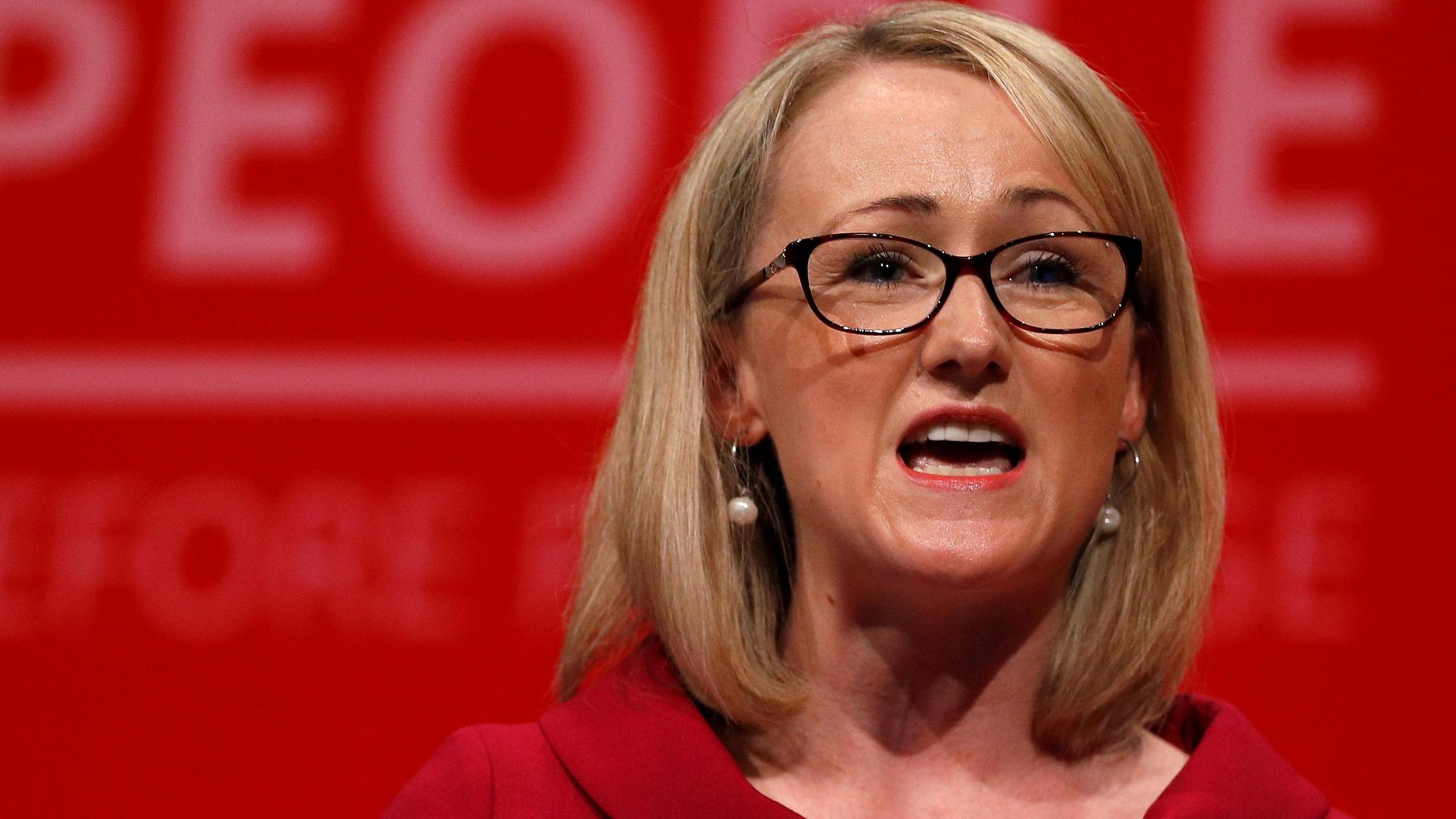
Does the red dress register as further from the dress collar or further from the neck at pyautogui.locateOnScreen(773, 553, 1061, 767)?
the neck at pyautogui.locateOnScreen(773, 553, 1061, 767)

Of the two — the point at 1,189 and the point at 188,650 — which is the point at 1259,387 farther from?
the point at 1,189

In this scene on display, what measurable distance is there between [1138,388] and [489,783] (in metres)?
0.81

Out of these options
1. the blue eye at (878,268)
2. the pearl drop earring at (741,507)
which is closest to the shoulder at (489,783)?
the pearl drop earring at (741,507)

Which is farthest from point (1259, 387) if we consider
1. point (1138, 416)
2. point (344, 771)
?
point (344, 771)

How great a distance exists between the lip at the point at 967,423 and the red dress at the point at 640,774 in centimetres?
34

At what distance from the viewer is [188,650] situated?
235 cm

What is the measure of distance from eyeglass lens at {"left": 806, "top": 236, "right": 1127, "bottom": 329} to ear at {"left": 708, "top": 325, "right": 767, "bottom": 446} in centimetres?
16

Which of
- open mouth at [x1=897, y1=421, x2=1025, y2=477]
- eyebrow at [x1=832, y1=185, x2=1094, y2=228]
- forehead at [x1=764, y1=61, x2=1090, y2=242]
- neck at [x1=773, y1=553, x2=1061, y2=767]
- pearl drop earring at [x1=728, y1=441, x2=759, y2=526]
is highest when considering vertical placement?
forehead at [x1=764, y1=61, x2=1090, y2=242]

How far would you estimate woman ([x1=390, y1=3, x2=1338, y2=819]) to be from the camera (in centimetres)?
153

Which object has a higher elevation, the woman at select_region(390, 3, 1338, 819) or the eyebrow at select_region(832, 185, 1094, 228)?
the eyebrow at select_region(832, 185, 1094, 228)

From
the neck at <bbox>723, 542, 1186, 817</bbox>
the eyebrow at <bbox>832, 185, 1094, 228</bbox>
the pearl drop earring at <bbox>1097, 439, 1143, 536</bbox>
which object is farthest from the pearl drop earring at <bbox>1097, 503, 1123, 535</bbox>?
the eyebrow at <bbox>832, 185, 1094, 228</bbox>

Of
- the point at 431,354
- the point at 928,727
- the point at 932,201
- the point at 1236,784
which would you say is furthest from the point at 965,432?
the point at 431,354

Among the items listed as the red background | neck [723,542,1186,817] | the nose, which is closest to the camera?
the nose

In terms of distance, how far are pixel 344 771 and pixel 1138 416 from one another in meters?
1.28
